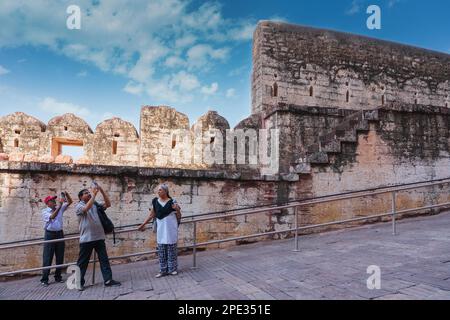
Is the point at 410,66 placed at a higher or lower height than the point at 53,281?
higher

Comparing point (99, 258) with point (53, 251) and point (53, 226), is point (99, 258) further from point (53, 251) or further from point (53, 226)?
point (53, 251)

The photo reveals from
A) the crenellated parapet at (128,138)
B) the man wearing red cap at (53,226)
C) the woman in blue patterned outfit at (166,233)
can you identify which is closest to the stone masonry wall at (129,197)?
the man wearing red cap at (53,226)

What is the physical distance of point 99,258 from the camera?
5840mm

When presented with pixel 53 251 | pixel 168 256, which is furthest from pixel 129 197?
pixel 168 256

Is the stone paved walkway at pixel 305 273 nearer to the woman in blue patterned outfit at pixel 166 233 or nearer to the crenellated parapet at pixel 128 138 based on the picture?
the woman in blue patterned outfit at pixel 166 233

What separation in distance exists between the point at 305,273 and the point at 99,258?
3.08m

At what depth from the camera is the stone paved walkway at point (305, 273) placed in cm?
431

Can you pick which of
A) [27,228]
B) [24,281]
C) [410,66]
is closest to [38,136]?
[27,228]

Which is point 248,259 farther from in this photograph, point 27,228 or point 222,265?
point 27,228

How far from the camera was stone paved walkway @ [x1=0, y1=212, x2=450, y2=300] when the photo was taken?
4.31 m

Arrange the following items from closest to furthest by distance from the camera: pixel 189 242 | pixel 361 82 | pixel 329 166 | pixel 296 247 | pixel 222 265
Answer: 1. pixel 222 265
2. pixel 296 247
3. pixel 189 242
4. pixel 329 166
5. pixel 361 82

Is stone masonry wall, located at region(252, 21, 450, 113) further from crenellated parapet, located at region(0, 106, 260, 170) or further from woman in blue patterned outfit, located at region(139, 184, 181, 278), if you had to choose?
woman in blue patterned outfit, located at region(139, 184, 181, 278)

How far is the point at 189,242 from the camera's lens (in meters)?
8.05

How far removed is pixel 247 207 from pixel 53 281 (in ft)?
13.2
